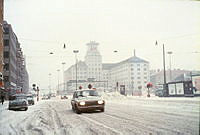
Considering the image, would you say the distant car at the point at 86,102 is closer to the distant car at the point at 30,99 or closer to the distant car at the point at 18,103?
the distant car at the point at 30,99

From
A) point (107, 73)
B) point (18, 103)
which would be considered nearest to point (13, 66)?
point (18, 103)

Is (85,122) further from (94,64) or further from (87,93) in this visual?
(94,64)

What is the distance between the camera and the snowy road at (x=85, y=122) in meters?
5.53

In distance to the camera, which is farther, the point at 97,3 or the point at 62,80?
the point at 97,3

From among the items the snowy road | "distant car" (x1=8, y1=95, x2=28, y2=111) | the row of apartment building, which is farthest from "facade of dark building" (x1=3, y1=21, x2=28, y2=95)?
the row of apartment building

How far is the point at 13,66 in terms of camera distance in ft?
19.9

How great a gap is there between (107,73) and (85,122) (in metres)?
1.45

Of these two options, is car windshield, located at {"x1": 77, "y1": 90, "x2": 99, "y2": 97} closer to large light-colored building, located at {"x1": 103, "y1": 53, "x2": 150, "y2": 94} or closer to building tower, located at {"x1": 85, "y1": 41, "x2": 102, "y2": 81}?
building tower, located at {"x1": 85, "y1": 41, "x2": 102, "y2": 81}

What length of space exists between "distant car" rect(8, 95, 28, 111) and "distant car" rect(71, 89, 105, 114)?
130cm

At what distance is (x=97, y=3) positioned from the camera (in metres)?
7.10

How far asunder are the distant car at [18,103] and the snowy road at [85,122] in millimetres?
123

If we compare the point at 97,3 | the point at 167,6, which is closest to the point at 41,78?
the point at 97,3

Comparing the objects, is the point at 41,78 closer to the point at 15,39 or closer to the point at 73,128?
the point at 15,39

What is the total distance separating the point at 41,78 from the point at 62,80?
1.72ft
